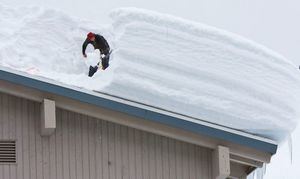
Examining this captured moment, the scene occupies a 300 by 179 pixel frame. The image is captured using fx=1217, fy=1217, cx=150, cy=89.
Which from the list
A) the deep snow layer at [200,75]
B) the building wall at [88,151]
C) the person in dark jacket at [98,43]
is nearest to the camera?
the deep snow layer at [200,75]

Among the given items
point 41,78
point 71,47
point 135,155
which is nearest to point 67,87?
point 41,78

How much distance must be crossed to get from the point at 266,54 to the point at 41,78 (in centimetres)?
262

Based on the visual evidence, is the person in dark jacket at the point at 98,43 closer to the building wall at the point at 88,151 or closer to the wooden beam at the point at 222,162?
the building wall at the point at 88,151

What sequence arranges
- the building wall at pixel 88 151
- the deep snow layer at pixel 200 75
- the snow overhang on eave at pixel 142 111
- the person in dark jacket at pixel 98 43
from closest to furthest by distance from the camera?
the snow overhang on eave at pixel 142 111 → the deep snow layer at pixel 200 75 → the building wall at pixel 88 151 → the person in dark jacket at pixel 98 43

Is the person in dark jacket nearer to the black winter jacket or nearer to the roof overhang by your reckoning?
the black winter jacket

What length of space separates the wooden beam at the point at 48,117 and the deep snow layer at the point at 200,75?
48 centimetres

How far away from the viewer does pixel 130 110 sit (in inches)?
534

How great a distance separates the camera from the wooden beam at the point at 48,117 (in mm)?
13445

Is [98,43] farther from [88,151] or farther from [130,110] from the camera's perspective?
[130,110]

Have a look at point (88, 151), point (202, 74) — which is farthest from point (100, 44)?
point (202, 74)

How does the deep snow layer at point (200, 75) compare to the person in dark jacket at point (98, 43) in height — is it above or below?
below

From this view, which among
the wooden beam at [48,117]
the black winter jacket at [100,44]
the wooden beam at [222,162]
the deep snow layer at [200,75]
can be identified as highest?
the black winter jacket at [100,44]

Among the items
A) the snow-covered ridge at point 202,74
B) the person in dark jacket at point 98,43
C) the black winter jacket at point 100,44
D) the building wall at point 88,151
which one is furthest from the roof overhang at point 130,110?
the black winter jacket at point 100,44

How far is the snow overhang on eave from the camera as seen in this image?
13430 mm
